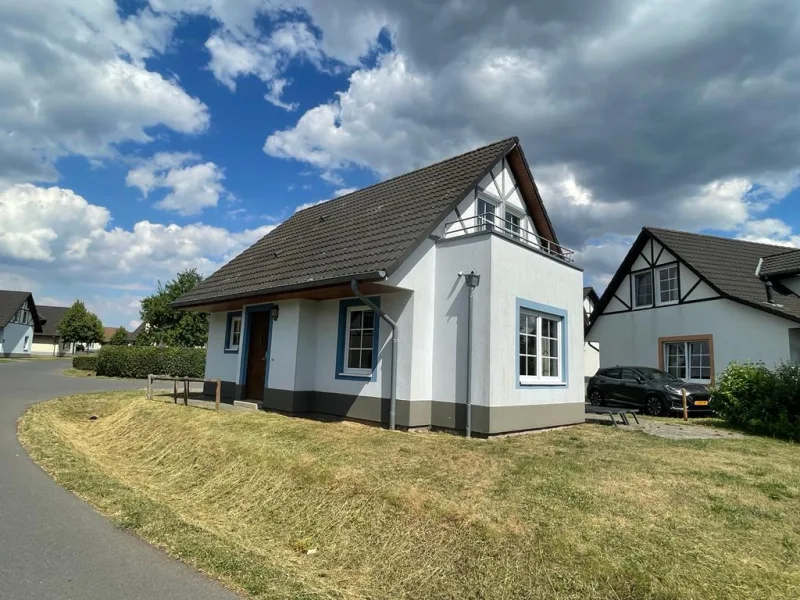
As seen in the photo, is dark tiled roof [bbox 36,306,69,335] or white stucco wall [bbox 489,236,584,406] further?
dark tiled roof [bbox 36,306,69,335]

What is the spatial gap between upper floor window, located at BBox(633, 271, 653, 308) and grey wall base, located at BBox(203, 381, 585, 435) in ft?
40.0

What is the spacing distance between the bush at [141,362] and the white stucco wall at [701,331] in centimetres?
2277

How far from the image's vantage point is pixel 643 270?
23219 millimetres

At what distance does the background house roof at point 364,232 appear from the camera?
10922mm

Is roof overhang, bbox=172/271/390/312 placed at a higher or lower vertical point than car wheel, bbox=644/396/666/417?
higher

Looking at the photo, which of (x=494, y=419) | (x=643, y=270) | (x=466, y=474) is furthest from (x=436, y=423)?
(x=643, y=270)

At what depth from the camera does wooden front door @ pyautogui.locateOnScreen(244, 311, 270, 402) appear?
45.2 feet

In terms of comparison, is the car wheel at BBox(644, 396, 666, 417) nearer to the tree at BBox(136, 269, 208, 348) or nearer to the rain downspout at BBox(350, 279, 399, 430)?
the rain downspout at BBox(350, 279, 399, 430)

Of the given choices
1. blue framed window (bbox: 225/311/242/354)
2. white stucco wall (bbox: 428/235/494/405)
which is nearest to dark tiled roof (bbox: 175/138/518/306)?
white stucco wall (bbox: 428/235/494/405)

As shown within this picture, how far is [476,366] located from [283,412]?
4936mm

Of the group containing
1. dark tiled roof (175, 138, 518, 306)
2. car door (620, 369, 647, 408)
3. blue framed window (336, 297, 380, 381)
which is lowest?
car door (620, 369, 647, 408)

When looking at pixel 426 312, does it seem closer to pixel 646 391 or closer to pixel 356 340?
pixel 356 340

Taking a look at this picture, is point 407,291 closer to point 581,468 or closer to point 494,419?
point 494,419

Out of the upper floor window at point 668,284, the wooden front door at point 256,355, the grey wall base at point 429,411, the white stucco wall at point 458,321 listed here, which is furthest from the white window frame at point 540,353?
the upper floor window at point 668,284
